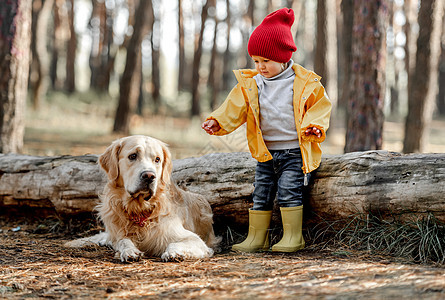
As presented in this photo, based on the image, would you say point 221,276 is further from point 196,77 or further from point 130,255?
point 196,77

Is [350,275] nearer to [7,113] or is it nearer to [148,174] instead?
[148,174]

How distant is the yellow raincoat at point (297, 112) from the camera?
4.02 metres

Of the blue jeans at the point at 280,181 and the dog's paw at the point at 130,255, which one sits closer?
the dog's paw at the point at 130,255

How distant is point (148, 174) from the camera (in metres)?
3.84

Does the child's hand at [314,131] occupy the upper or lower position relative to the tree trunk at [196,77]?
lower

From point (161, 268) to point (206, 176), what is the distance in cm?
159

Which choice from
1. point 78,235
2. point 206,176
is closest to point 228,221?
point 206,176

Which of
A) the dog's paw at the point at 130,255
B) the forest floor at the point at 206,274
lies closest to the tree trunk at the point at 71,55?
the forest floor at the point at 206,274

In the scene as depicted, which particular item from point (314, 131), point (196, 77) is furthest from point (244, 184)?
point (196, 77)

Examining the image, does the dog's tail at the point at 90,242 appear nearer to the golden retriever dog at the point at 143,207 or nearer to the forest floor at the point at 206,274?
the forest floor at the point at 206,274

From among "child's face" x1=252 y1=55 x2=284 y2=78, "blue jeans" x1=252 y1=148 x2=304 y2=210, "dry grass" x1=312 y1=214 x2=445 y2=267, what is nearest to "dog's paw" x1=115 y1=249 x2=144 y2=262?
"blue jeans" x1=252 y1=148 x2=304 y2=210

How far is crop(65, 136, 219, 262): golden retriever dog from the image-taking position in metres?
3.92

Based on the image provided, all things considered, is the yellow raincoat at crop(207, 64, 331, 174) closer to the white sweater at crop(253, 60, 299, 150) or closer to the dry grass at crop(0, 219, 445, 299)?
the white sweater at crop(253, 60, 299, 150)

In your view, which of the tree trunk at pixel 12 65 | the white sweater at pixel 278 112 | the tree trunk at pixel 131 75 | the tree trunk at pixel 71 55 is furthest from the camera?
the tree trunk at pixel 71 55
